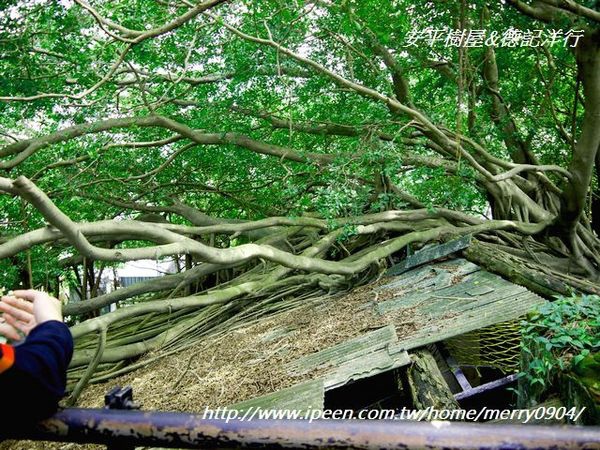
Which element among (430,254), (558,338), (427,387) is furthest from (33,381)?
(430,254)

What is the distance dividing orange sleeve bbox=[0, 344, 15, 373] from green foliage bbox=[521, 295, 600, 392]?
8.21 feet

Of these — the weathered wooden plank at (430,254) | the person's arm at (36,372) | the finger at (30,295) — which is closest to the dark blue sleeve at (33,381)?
Result: the person's arm at (36,372)

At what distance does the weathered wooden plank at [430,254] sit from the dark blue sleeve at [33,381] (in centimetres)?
552

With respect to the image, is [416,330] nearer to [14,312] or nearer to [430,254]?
[430,254]

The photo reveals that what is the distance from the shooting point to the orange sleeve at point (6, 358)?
1067 mm

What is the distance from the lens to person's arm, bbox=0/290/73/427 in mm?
1081

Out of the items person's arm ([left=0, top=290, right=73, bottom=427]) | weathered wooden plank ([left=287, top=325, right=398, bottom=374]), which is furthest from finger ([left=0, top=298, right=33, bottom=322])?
weathered wooden plank ([left=287, top=325, right=398, bottom=374])

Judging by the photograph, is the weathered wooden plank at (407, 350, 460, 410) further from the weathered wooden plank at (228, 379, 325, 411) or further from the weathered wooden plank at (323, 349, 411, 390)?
the weathered wooden plank at (228, 379, 325, 411)

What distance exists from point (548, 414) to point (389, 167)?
3.57 metres

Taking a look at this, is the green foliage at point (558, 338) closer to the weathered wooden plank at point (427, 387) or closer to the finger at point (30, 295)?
the weathered wooden plank at point (427, 387)

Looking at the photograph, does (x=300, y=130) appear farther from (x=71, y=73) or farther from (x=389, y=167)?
(x=71, y=73)

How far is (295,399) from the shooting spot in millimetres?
3289

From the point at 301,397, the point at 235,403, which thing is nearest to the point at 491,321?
the point at 301,397

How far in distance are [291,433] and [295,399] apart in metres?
2.45
